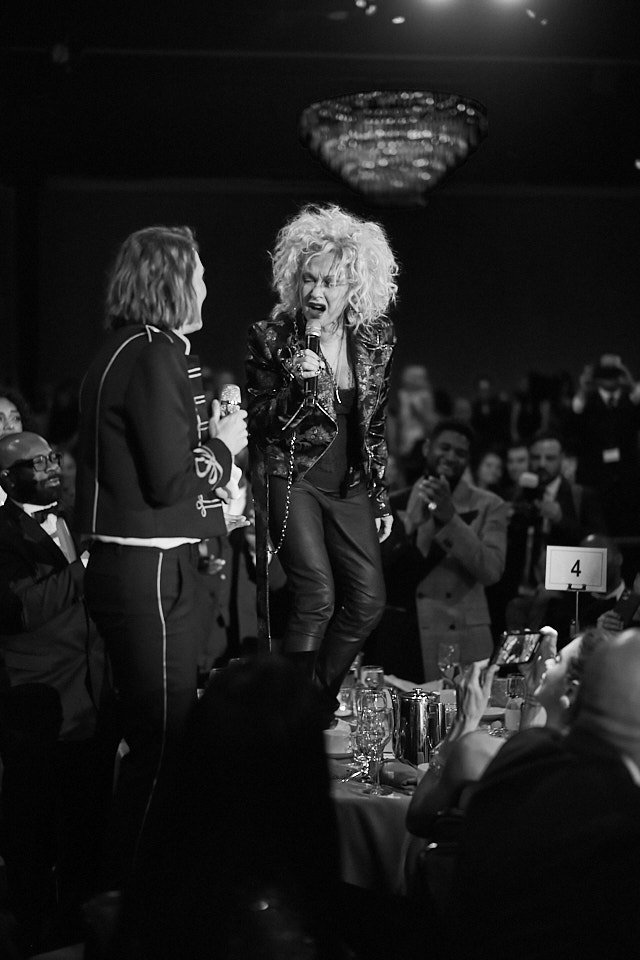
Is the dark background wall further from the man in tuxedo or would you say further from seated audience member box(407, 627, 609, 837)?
seated audience member box(407, 627, 609, 837)

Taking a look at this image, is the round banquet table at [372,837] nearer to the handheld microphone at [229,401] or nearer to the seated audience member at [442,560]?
the handheld microphone at [229,401]

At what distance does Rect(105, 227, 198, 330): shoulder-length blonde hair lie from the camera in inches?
102

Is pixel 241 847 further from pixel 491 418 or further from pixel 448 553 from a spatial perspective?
pixel 491 418

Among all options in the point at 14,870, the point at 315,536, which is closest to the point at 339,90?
the point at 315,536

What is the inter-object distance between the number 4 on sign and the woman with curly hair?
0.61 metres

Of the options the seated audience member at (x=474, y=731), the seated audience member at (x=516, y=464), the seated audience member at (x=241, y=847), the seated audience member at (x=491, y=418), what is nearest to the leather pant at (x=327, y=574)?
the seated audience member at (x=474, y=731)

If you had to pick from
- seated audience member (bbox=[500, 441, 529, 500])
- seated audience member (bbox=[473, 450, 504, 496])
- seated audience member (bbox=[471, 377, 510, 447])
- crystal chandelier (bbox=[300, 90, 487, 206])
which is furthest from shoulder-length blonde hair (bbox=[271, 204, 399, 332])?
seated audience member (bbox=[471, 377, 510, 447])

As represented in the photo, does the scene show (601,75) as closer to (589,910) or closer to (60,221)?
(60,221)

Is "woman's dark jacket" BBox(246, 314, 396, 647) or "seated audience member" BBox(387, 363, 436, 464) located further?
"seated audience member" BBox(387, 363, 436, 464)

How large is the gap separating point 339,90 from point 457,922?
8484 mm

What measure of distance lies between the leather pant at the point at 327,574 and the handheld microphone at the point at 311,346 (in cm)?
27

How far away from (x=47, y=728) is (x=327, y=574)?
96cm

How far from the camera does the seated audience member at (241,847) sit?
174cm

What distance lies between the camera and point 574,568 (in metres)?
3.66
